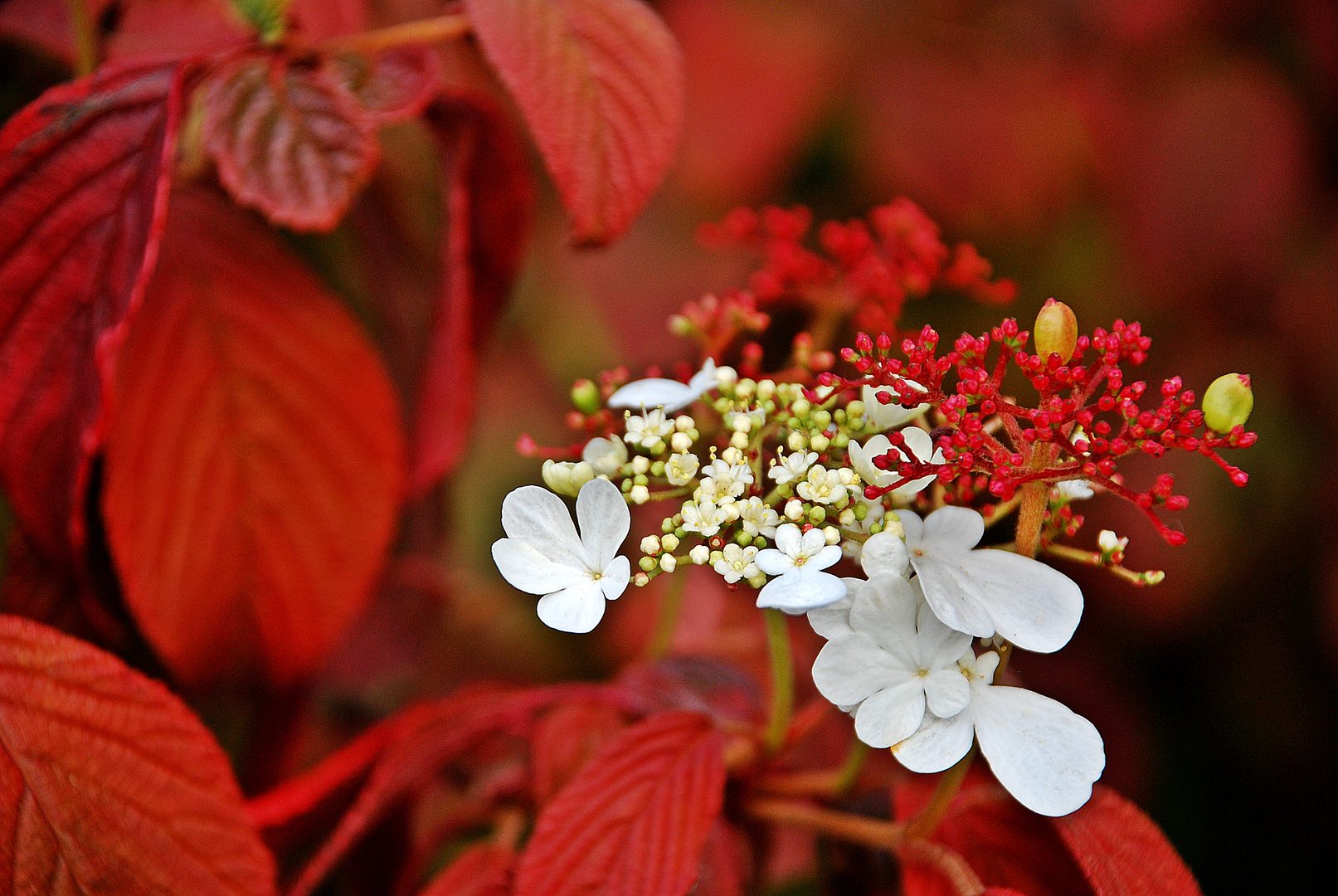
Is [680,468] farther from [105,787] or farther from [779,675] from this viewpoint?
[105,787]

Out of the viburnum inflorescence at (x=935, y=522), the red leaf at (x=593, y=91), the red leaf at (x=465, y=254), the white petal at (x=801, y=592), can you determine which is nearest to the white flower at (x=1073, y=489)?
the viburnum inflorescence at (x=935, y=522)

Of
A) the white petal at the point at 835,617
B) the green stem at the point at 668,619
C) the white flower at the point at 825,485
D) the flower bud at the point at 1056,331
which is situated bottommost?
the green stem at the point at 668,619

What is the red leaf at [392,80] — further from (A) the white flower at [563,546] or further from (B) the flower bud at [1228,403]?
(B) the flower bud at [1228,403]

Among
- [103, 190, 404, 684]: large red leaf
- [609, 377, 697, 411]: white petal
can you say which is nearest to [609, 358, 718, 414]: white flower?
[609, 377, 697, 411]: white petal

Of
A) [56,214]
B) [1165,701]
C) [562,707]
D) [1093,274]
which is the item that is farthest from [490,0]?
[1165,701]

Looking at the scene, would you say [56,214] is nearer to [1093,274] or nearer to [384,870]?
[384,870]
